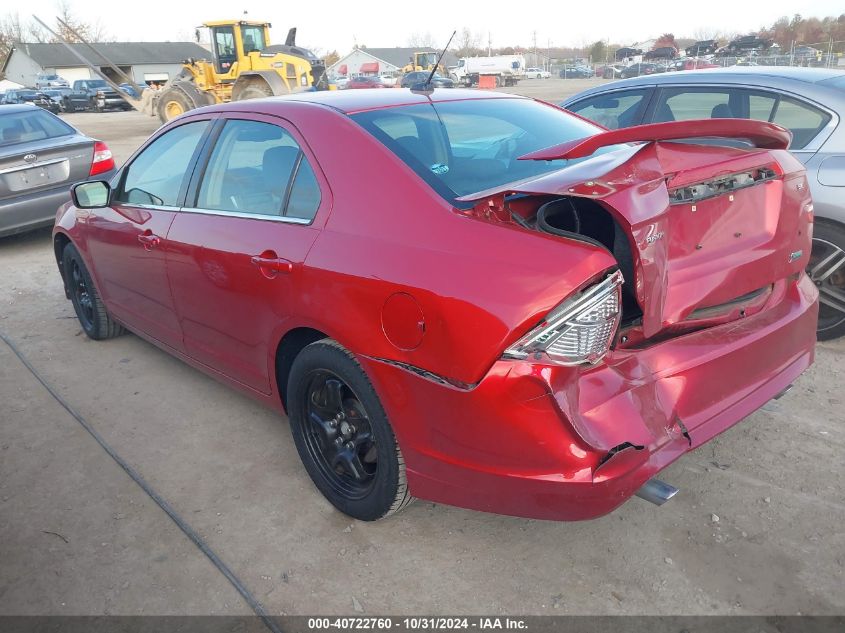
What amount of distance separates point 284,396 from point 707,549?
1.80m

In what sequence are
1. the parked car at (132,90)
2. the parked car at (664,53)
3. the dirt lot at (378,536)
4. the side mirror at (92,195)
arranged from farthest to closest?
the parked car at (664,53), the parked car at (132,90), the side mirror at (92,195), the dirt lot at (378,536)

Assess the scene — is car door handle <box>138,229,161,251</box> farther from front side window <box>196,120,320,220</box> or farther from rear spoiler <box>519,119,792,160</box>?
rear spoiler <box>519,119,792,160</box>

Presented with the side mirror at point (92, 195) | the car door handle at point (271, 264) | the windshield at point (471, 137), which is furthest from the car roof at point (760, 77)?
the side mirror at point (92, 195)

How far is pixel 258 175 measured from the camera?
3.07 m

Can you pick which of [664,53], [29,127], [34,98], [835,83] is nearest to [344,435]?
[835,83]

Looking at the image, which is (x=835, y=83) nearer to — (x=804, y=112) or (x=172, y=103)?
(x=804, y=112)

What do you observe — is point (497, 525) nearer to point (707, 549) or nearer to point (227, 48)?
point (707, 549)

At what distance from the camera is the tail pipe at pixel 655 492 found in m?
2.16

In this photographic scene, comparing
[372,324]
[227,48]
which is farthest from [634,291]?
[227,48]

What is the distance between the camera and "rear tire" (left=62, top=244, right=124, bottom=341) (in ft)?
15.3

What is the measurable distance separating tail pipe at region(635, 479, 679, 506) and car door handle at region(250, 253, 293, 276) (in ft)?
4.88

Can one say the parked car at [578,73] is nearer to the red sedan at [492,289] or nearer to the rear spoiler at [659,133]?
the red sedan at [492,289]

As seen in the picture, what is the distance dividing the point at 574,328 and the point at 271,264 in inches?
51.2

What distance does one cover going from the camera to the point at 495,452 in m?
2.11
